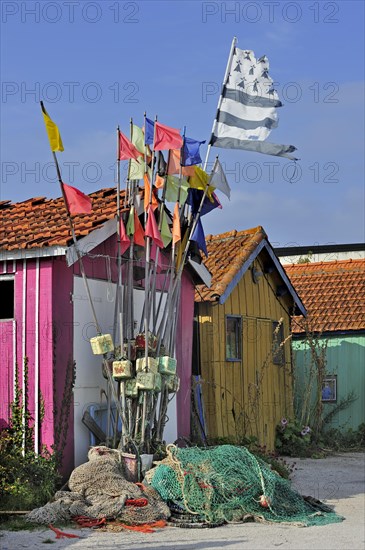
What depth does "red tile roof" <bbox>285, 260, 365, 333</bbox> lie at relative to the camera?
919 inches

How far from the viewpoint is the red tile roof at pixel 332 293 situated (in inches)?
919

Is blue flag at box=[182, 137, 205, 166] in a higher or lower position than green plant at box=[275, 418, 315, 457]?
higher

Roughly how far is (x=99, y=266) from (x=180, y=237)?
130 cm

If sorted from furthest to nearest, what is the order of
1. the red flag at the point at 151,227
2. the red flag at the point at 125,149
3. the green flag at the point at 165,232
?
the green flag at the point at 165,232
the red flag at the point at 125,149
the red flag at the point at 151,227

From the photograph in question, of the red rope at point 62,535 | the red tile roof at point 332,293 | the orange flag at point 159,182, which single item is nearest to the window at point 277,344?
the red tile roof at point 332,293

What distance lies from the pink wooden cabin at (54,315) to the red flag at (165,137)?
1.29 m

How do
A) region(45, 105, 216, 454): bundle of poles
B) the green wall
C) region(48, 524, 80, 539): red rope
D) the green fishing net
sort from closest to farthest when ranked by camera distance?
region(48, 524, 80, 539): red rope
the green fishing net
region(45, 105, 216, 454): bundle of poles
the green wall

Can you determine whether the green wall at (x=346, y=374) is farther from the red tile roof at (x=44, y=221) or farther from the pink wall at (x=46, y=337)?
the pink wall at (x=46, y=337)

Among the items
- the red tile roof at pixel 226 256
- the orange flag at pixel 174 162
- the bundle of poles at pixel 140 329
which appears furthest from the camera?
the red tile roof at pixel 226 256

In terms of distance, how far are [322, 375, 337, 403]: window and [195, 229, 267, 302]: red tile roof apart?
16.7 ft

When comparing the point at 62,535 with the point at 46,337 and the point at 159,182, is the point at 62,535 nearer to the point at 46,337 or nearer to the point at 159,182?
the point at 46,337

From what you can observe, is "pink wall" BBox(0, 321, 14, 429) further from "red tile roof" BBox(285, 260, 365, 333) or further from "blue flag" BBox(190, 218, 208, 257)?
"red tile roof" BBox(285, 260, 365, 333)

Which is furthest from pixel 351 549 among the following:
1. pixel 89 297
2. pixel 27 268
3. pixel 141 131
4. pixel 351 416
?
pixel 351 416

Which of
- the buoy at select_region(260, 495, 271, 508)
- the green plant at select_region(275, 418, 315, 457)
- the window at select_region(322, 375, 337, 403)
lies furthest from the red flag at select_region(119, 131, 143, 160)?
the window at select_region(322, 375, 337, 403)
